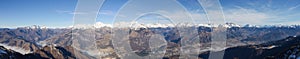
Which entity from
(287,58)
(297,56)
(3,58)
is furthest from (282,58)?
(3,58)

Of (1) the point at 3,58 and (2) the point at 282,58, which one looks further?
(1) the point at 3,58

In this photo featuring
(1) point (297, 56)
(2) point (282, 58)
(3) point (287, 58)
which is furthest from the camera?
(2) point (282, 58)

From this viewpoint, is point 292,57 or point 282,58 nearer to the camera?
point 292,57

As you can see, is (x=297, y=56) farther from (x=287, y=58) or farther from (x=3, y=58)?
(x=3, y=58)

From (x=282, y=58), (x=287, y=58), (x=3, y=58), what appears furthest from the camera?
(x=3, y=58)

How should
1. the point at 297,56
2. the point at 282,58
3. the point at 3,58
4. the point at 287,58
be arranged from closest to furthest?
the point at 297,56, the point at 287,58, the point at 282,58, the point at 3,58

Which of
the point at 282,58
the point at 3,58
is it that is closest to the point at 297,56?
the point at 282,58

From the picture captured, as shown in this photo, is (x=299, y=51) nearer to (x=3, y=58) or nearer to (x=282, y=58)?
(x=282, y=58)
